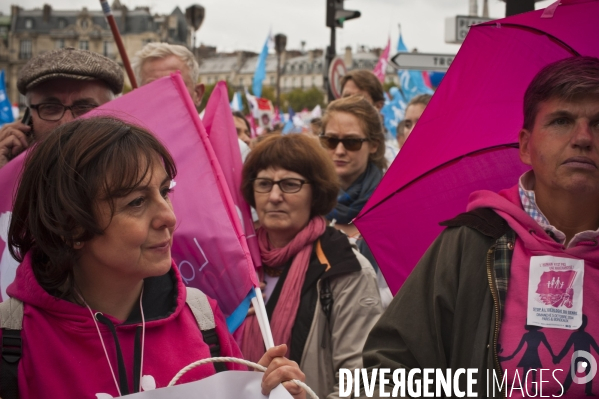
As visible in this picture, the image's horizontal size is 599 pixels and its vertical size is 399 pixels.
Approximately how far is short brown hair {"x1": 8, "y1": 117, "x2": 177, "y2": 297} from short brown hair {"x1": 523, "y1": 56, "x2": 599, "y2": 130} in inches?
51.2

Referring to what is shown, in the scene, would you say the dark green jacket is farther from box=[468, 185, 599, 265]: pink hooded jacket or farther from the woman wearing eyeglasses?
the woman wearing eyeglasses

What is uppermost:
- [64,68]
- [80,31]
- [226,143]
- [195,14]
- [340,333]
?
[80,31]

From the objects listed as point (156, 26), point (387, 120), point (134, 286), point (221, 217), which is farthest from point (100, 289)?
point (156, 26)

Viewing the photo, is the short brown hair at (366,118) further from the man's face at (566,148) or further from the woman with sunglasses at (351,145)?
the man's face at (566,148)

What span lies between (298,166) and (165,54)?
1.76 meters

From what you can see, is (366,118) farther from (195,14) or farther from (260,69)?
(260,69)

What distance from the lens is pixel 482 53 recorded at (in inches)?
117

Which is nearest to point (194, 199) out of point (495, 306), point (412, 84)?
point (495, 306)

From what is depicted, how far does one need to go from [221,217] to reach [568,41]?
59.7 inches

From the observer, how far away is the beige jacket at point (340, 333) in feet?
10.8

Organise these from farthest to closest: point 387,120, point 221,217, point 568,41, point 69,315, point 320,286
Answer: point 387,120
point 320,286
point 221,217
point 568,41
point 69,315

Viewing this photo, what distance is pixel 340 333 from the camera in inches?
131

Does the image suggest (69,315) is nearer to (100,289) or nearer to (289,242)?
(100,289)

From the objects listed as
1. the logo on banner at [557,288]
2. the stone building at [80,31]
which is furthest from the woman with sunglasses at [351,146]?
the stone building at [80,31]
